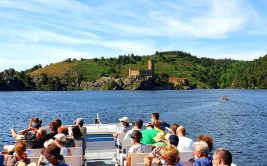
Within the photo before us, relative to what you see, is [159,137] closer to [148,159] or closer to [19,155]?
[148,159]

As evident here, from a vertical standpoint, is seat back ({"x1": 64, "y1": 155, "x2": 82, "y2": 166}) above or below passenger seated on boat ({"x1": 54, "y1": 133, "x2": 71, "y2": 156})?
below

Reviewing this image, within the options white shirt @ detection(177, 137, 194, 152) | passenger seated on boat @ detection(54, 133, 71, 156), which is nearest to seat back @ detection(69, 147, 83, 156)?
passenger seated on boat @ detection(54, 133, 71, 156)

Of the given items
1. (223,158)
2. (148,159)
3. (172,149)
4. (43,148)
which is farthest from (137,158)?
(223,158)

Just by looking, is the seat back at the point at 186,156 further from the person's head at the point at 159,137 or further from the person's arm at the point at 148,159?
the person's arm at the point at 148,159

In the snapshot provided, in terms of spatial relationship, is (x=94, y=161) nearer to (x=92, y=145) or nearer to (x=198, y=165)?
(x=92, y=145)

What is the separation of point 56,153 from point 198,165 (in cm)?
295

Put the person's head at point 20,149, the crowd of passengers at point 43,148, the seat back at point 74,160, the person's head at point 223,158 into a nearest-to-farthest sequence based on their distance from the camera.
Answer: the person's head at point 223,158
the crowd of passengers at point 43,148
the person's head at point 20,149
the seat back at point 74,160

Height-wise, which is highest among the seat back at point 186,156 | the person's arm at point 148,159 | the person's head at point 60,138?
the person's head at point 60,138

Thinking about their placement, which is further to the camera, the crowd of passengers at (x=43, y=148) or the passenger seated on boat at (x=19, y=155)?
the passenger seated on boat at (x=19, y=155)


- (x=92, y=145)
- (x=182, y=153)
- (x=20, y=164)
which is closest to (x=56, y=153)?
(x=20, y=164)

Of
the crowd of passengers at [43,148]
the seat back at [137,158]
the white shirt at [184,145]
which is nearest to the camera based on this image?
the crowd of passengers at [43,148]

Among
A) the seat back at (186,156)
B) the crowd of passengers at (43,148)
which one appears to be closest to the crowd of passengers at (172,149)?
the seat back at (186,156)

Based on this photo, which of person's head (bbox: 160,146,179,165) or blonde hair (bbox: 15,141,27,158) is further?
blonde hair (bbox: 15,141,27,158)

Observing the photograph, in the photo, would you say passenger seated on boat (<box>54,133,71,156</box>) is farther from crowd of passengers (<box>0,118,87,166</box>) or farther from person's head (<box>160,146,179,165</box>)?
person's head (<box>160,146,179,165</box>)
